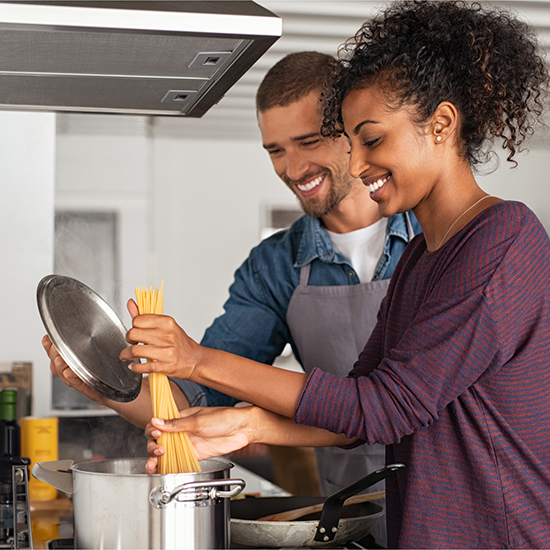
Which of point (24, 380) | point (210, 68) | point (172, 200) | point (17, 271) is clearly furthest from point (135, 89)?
point (172, 200)

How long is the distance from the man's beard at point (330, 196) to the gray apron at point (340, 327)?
0.16 m

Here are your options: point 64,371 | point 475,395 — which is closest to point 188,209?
point 64,371

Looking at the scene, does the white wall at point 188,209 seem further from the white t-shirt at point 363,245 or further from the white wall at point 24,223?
the white t-shirt at point 363,245

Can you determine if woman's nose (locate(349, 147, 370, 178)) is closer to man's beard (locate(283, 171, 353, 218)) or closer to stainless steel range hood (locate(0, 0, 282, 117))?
stainless steel range hood (locate(0, 0, 282, 117))

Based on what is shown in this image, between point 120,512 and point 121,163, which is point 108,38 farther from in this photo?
point 121,163

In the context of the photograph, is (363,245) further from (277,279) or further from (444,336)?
(444,336)

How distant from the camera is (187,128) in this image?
5.48 meters

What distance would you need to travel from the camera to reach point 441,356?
1.07 metres

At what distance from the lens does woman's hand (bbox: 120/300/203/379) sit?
1083 mm

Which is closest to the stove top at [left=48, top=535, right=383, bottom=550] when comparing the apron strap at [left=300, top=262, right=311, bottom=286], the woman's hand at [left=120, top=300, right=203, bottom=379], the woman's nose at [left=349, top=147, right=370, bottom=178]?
the woman's hand at [left=120, top=300, right=203, bottom=379]

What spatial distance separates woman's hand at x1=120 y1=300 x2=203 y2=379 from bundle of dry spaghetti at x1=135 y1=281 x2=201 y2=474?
0.12 m

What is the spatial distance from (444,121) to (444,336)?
39 centimetres

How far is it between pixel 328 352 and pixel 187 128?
385 cm

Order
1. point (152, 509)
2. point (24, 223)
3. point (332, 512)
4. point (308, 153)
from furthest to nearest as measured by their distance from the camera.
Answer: point (24, 223) → point (308, 153) → point (332, 512) → point (152, 509)
